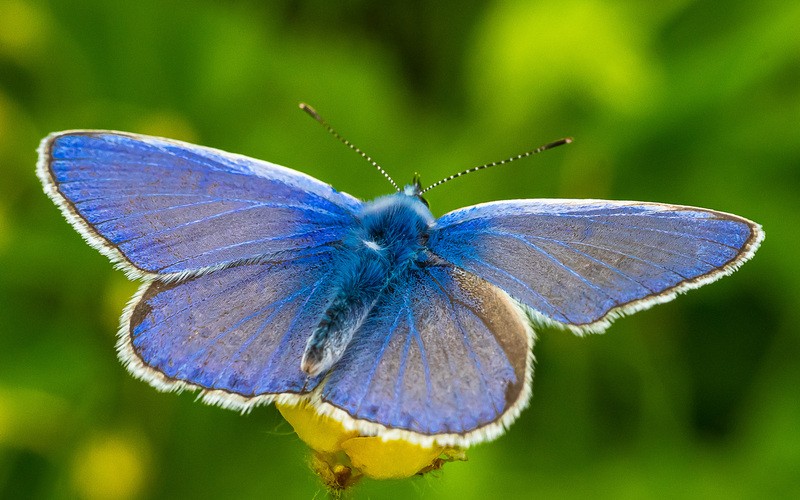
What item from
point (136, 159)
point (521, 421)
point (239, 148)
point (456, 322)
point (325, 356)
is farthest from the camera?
point (239, 148)

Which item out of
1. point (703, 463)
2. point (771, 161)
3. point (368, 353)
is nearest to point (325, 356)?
point (368, 353)

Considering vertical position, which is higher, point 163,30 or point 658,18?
point 658,18

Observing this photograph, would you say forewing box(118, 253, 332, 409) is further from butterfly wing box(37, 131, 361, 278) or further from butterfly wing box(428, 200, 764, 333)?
butterfly wing box(428, 200, 764, 333)

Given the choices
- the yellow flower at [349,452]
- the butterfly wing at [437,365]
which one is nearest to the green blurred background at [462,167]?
the yellow flower at [349,452]

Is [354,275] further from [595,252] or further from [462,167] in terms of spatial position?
[462,167]

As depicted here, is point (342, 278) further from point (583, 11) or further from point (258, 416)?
point (583, 11)

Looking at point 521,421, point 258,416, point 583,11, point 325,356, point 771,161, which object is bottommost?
point 258,416

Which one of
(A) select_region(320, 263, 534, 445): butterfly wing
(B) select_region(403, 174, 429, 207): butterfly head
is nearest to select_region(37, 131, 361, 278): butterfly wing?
(B) select_region(403, 174, 429, 207): butterfly head

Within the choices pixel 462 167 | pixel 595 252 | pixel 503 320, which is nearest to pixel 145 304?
pixel 503 320
